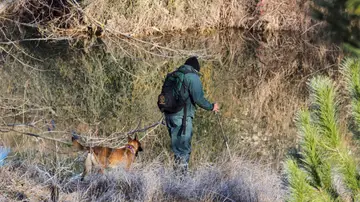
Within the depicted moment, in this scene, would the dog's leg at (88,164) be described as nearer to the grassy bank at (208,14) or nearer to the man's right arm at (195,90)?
the man's right arm at (195,90)

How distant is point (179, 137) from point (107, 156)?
2.85 ft

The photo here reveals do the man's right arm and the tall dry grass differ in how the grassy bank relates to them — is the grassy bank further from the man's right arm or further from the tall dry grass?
the tall dry grass

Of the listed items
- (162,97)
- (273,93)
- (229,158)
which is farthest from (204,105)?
(273,93)

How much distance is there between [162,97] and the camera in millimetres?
7133

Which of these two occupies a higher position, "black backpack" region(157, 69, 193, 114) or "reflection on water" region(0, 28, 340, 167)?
"black backpack" region(157, 69, 193, 114)

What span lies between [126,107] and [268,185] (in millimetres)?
6822

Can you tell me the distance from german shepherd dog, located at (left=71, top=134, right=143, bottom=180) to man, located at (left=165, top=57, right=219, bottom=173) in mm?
496

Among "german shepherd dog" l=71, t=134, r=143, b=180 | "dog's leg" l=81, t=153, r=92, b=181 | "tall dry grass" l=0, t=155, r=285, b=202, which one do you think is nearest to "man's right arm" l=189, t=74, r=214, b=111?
"tall dry grass" l=0, t=155, r=285, b=202

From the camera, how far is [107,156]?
7102 millimetres

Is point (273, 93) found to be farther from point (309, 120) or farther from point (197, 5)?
point (309, 120)

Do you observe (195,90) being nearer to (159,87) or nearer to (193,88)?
(193,88)

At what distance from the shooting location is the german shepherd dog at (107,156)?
262 inches

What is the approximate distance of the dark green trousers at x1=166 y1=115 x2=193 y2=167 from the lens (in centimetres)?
736

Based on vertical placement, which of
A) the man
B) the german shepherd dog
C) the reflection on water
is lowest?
the reflection on water
